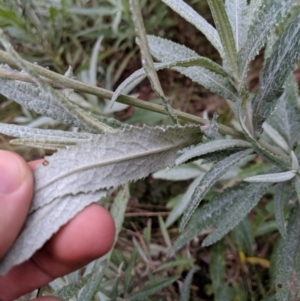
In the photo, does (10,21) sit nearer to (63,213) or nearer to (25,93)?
(25,93)

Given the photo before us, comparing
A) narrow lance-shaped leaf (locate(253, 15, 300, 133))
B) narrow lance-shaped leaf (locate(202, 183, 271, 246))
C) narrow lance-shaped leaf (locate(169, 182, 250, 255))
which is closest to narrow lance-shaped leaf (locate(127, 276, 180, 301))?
narrow lance-shaped leaf (locate(169, 182, 250, 255))

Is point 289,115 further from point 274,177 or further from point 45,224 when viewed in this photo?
point 45,224

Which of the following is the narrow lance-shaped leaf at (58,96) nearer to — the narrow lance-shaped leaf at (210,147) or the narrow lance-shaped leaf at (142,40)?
the narrow lance-shaped leaf at (142,40)

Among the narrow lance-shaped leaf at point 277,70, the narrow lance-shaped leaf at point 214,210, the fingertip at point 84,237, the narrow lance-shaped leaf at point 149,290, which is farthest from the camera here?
the narrow lance-shaped leaf at point 149,290

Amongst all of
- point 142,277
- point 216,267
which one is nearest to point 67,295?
point 142,277

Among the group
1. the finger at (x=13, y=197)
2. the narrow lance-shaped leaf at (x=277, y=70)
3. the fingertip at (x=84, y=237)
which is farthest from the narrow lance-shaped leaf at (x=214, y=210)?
the finger at (x=13, y=197)

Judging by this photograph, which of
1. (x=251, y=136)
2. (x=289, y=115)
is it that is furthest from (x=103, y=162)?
(x=289, y=115)
